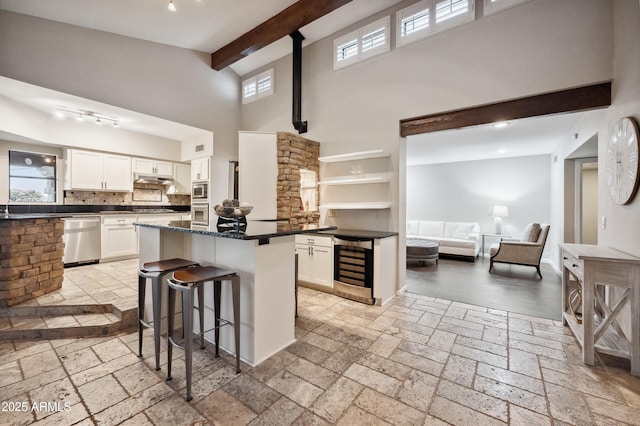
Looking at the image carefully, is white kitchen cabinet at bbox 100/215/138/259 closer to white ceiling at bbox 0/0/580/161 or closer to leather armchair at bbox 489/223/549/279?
white ceiling at bbox 0/0/580/161

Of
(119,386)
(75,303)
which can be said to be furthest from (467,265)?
(75,303)

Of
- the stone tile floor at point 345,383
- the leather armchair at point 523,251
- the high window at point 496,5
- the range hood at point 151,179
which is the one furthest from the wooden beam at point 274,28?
the leather armchair at point 523,251

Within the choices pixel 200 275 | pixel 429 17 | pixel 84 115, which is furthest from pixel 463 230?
pixel 84 115

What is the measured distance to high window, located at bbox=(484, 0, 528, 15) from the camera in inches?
121

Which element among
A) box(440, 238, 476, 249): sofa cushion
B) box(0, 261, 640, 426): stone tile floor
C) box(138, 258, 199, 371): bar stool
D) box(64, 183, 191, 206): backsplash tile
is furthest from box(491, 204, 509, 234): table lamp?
box(64, 183, 191, 206): backsplash tile

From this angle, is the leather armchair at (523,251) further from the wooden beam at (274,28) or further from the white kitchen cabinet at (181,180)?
the white kitchen cabinet at (181,180)

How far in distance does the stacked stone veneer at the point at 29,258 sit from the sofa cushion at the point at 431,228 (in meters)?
7.54

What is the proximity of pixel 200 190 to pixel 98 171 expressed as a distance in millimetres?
1862

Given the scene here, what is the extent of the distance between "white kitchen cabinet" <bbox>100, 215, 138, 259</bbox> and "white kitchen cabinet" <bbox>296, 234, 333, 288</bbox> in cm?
362

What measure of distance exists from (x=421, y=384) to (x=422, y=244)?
4.32 metres

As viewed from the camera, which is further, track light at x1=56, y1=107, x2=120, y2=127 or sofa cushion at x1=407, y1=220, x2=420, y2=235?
sofa cushion at x1=407, y1=220, x2=420, y2=235

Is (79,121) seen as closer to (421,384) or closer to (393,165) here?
(393,165)

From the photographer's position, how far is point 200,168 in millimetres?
5996

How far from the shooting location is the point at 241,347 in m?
2.24
